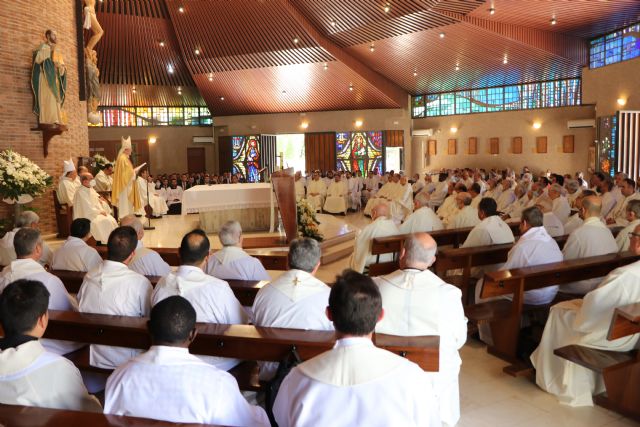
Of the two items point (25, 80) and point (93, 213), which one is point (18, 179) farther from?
point (25, 80)

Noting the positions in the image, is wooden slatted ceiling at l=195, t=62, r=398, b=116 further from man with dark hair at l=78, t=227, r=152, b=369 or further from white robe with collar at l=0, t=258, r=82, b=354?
man with dark hair at l=78, t=227, r=152, b=369

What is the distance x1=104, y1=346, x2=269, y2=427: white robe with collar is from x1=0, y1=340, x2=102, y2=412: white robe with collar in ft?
0.99

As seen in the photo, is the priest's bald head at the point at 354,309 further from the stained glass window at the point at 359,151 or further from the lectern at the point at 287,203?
the stained glass window at the point at 359,151

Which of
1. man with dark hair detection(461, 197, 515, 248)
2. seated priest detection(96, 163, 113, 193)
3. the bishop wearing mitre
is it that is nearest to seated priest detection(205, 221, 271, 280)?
man with dark hair detection(461, 197, 515, 248)

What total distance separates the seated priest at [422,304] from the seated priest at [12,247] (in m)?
3.52

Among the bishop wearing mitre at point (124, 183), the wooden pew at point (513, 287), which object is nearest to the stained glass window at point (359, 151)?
the bishop wearing mitre at point (124, 183)

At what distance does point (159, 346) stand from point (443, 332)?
1.81m

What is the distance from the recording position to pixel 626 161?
13.3 meters

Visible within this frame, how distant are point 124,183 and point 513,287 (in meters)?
8.01

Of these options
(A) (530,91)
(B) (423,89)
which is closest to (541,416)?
(A) (530,91)

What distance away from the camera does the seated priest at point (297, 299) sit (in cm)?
327

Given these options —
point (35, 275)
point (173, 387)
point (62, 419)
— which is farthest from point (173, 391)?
point (35, 275)

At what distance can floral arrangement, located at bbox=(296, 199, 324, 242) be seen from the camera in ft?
29.9

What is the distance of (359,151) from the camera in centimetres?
2120
